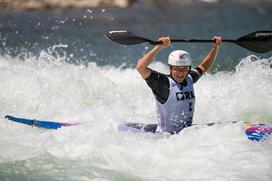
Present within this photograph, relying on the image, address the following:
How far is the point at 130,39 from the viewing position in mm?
7488

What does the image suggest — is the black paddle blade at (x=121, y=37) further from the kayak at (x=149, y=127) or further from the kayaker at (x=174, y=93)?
the kayak at (x=149, y=127)

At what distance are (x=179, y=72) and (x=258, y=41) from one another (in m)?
1.70

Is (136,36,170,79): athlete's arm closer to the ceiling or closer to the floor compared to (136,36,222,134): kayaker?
closer to the ceiling

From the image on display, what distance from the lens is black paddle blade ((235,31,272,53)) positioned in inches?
314

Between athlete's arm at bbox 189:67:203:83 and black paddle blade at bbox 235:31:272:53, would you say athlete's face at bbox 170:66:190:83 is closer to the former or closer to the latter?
athlete's arm at bbox 189:67:203:83

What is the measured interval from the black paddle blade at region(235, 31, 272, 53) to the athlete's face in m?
1.36

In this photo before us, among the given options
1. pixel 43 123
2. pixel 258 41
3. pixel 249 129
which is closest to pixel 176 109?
pixel 249 129

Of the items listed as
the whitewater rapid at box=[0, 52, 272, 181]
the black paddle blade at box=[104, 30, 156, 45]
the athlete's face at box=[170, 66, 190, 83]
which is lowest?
the whitewater rapid at box=[0, 52, 272, 181]

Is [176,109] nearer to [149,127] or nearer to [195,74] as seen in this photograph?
[149,127]

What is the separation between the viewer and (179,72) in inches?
275

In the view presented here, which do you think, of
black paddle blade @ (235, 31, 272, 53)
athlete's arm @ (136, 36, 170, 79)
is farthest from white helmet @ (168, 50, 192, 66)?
black paddle blade @ (235, 31, 272, 53)

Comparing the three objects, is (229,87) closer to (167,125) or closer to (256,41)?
(256,41)

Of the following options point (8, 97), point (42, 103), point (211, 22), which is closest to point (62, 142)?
point (42, 103)

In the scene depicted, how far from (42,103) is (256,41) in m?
4.32
